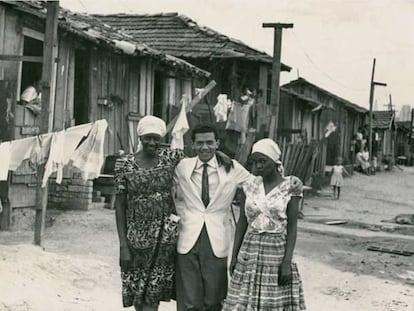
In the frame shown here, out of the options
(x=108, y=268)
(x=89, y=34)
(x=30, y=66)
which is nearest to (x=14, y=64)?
(x=30, y=66)

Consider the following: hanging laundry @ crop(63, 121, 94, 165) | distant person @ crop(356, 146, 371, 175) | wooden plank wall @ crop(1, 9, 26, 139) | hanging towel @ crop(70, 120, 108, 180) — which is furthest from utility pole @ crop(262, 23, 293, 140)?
distant person @ crop(356, 146, 371, 175)

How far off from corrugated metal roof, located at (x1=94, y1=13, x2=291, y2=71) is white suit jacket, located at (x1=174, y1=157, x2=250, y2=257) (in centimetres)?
1384

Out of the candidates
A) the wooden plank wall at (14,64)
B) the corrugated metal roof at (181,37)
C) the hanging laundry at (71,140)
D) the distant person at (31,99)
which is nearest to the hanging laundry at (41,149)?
the hanging laundry at (71,140)

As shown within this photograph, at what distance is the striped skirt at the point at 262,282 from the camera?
417cm

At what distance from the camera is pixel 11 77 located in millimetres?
9227

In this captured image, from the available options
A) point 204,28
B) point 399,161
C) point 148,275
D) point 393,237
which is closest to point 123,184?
point 148,275

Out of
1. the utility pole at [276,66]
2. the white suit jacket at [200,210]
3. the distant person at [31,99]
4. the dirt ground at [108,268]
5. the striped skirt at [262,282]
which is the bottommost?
the dirt ground at [108,268]

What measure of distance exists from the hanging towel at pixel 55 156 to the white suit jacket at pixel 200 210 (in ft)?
10.4

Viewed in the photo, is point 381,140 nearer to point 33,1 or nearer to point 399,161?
point 399,161

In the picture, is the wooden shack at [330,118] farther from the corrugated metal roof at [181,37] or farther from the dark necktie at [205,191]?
the dark necktie at [205,191]

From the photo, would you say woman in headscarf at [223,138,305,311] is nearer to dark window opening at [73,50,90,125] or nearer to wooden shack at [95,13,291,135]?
dark window opening at [73,50,90,125]

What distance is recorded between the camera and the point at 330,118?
102ft

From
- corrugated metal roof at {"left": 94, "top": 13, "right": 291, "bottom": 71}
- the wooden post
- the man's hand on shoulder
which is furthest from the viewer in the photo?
corrugated metal roof at {"left": 94, "top": 13, "right": 291, "bottom": 71}

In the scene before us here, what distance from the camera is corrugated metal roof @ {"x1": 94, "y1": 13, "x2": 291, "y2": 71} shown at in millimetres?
18375
